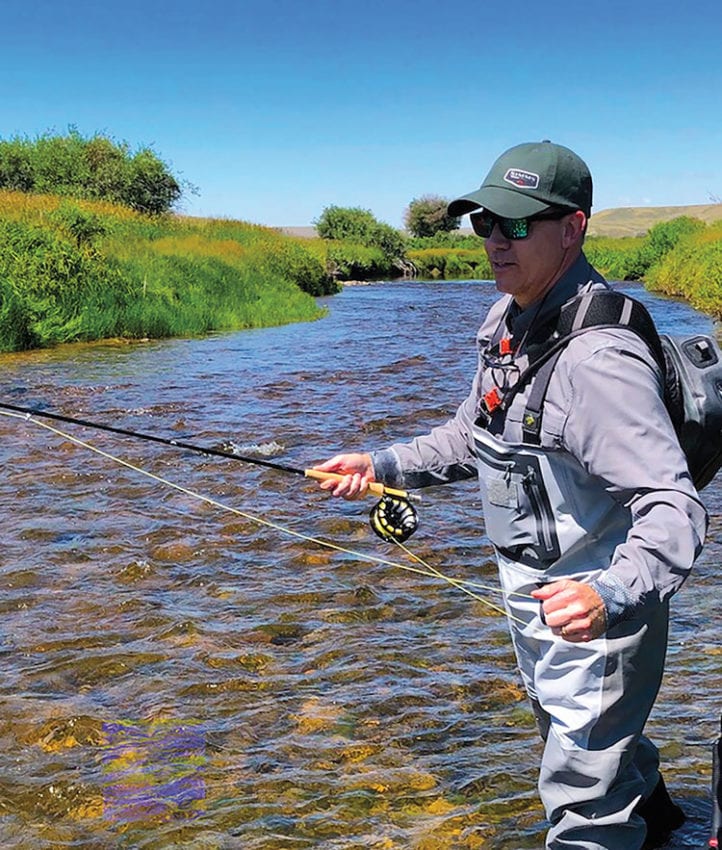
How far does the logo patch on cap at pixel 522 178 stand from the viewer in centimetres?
270

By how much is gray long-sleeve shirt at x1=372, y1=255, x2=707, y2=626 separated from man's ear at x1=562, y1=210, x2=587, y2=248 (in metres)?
0.08

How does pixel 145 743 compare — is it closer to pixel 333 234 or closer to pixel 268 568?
pixel 268 568

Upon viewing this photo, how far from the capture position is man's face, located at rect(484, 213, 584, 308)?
2770 mm

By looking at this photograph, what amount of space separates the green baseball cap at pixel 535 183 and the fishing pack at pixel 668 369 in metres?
0.27

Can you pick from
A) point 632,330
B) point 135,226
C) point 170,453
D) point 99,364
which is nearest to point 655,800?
point 632,330

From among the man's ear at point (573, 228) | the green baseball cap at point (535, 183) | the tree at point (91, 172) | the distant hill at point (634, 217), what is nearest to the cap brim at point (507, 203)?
the green baseball cap at point (535, 183)

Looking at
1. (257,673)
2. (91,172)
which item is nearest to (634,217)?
(91,172)

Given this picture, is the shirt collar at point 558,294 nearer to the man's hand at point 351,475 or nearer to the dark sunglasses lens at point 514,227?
the dark sunglasses lens at point 514,227

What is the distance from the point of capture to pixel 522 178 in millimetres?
2705

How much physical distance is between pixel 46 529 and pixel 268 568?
1.88 metres

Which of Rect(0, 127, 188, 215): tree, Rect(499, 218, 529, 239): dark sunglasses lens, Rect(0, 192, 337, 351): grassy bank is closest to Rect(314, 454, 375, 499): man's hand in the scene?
Rect(499, 218, 529, 239): dark sunglasses lens

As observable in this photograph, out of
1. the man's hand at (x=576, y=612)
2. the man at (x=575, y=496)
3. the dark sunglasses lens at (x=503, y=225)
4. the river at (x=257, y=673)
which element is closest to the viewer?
the man's hand at (x=576, y=612)

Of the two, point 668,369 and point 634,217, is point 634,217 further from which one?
point 668,369

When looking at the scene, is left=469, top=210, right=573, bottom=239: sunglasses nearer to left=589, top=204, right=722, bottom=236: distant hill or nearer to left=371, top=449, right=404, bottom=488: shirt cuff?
left=371, top=449, right=404, bottom=488: shirt cuff
